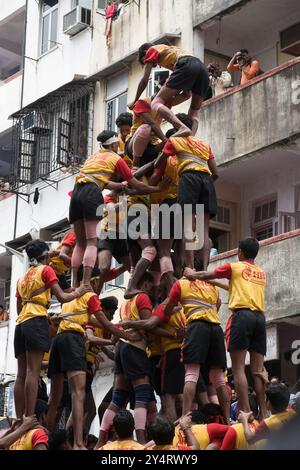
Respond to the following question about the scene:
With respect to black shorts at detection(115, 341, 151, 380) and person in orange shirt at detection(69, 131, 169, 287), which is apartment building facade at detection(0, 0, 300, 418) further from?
black shorts at detection(115, 341, 151, 380)

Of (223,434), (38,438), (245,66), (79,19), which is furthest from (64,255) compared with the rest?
(79,19)

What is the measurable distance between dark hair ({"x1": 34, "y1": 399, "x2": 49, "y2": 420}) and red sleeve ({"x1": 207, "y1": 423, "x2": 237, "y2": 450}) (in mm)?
4087

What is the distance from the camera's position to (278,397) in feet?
34.3

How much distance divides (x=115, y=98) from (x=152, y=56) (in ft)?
43.3

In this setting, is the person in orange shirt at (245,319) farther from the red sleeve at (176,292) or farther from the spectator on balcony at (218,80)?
the spectator on balcony at (218,80)

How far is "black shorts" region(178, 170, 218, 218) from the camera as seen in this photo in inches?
568

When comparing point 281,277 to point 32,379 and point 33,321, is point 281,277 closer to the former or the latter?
point 33,321

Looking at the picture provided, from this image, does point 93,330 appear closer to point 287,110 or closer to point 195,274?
point 195,274

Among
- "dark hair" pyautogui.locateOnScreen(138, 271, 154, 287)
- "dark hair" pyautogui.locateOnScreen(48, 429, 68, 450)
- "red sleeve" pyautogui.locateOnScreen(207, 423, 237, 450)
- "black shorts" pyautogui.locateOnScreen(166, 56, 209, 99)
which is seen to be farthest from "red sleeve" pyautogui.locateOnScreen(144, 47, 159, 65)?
"red sleeve" pyautogui.locateOnScreen(207, 423, 237, 450)

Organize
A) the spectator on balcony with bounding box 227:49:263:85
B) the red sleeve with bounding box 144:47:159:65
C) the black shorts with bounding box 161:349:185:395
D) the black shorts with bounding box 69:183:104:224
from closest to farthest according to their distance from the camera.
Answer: the black shorts with bounding box 161:349:185:395 → the black shorts with bounding box 69:183:104:224 → the red sleeve with bounding box 144:47:159:65 → the spectator on balcony with bounding box 227:49:263:85

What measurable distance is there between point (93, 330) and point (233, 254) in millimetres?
7531

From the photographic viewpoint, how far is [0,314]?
106 feet

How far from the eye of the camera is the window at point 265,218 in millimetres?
24672
